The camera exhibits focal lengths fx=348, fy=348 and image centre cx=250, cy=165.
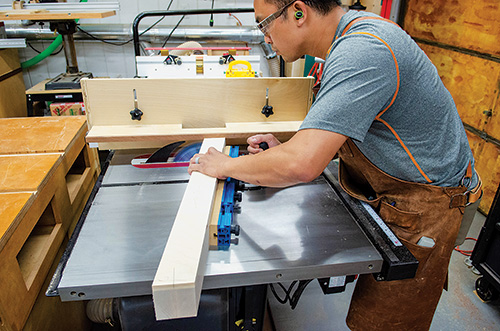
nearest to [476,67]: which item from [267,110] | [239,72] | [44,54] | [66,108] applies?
[239,72]

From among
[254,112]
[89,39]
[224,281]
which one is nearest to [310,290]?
[254,112]

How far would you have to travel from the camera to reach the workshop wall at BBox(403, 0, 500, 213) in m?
2.51

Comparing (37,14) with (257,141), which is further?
(37,14)

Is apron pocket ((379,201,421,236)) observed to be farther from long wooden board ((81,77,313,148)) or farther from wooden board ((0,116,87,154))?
wooden board ((0,116,87,154))

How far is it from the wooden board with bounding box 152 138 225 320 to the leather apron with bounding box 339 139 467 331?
52 centimetres

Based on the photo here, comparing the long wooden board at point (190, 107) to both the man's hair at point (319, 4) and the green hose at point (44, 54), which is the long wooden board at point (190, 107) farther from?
the green hose at point (44, 54)

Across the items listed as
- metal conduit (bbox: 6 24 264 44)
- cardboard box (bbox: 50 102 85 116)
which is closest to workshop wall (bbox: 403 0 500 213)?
metal conduit (bbox: 6 24 264 44)

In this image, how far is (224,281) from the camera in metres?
0.88

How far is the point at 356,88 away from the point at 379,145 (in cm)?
26

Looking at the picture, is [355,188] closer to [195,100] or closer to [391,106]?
[391,106]

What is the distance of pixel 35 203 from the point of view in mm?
1216

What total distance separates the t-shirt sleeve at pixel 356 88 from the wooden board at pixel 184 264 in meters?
0.37

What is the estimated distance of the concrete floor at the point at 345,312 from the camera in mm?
1856

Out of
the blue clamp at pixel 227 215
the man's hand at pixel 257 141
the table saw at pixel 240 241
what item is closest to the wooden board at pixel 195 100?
the man's hand at pixel 257 141
